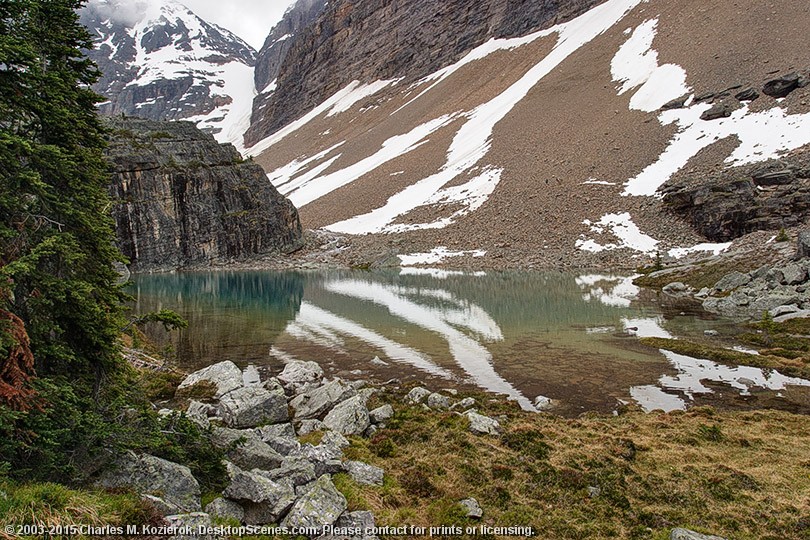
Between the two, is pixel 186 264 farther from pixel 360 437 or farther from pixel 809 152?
pixel 809 152

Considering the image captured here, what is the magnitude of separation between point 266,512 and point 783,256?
43.4 metres

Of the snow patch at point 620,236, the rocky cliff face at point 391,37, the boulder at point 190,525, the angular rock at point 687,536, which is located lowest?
the angular rock at point 687,536

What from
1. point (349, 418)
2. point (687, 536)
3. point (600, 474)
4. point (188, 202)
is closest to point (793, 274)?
point (600, 474)

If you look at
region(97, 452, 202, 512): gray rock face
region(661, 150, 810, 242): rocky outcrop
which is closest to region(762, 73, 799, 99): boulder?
region(661, 150, 810, 242): rocky outcrop

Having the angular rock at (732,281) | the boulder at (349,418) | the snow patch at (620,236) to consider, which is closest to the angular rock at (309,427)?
the boulder at (349,418)

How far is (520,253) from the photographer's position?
61875 mm

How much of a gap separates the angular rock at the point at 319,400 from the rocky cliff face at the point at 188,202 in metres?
62.0

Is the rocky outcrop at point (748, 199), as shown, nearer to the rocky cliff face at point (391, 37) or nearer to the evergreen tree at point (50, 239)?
the evergreen tree at point (50, 239)

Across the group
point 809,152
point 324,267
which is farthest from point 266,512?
point 809,152

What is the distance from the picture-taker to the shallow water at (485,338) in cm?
1659

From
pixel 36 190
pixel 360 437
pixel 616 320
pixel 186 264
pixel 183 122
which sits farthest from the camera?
pixel 183 122

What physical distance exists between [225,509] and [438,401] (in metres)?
8.68

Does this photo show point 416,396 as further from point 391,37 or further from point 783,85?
point 391,37

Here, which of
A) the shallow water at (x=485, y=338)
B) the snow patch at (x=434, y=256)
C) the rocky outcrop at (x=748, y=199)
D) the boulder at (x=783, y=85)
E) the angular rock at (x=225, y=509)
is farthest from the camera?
the boulder at (x=783, y=85)
